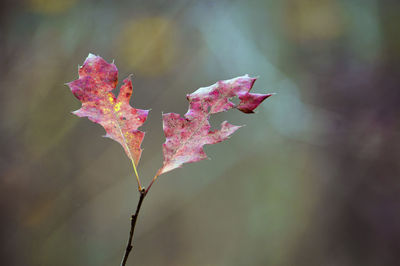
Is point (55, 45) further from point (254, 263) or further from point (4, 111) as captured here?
point (254, 263)

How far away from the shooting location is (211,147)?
2.12m

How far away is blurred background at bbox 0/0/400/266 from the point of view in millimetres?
1880

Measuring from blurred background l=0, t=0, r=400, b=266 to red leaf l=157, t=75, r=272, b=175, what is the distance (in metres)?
1.61

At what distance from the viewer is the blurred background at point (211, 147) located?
1880mm

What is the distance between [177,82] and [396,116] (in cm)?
125

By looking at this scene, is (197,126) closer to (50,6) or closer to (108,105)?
(108,105)

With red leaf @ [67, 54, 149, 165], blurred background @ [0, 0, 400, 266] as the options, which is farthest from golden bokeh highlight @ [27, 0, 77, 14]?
red leaf @ [67, 54, 149, 165]

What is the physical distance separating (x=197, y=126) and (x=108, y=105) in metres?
0.11

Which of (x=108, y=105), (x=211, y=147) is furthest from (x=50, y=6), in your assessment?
(x=108, y=105)

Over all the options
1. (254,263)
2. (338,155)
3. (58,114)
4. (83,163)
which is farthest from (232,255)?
(58,114)

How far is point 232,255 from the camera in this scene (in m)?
2.11

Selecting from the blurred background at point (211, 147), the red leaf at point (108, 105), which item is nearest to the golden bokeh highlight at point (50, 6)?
the blurred background at point (211, 147)

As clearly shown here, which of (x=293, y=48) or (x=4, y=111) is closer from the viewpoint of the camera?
(x=4, y=111)

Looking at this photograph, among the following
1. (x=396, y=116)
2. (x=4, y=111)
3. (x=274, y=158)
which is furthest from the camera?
(x=274, y=158)
